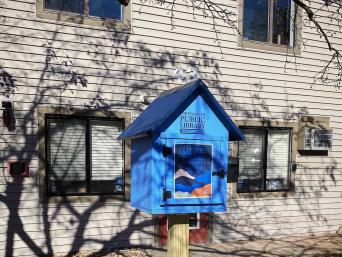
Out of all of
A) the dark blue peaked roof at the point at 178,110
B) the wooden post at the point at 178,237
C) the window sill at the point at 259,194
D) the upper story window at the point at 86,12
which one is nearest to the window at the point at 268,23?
the upper story window at the point at 86,12

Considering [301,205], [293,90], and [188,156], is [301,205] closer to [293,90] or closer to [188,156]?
[293,90]

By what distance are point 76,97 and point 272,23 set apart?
16.5ft

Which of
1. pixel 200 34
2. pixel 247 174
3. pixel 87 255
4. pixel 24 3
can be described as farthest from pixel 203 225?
pixel 24 3

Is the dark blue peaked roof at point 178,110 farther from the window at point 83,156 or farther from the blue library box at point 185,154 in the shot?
the window at point 83,156

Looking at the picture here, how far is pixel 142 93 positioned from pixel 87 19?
5.65 feet

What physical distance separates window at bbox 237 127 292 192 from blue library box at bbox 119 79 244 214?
17.1ft

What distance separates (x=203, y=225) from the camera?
7898mm

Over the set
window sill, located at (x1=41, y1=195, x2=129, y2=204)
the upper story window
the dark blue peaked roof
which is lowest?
window sill, located at (x1=41, y1=195, x2=129, y2=204)

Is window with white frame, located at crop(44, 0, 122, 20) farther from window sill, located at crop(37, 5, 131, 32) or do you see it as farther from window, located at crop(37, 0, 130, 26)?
window sill, located at crop(37, 5, 131, 32)

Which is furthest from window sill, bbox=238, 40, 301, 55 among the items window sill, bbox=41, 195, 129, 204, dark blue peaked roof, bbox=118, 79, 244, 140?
dark blue peaked roof, bbox=118, 79, 244, 140

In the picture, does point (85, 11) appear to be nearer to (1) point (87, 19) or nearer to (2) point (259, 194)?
(1) point (87, 19)

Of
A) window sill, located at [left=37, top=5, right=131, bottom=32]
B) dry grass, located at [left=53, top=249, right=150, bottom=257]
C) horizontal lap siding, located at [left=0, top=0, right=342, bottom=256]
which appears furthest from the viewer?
dry grass, located at [left=53, top=249, right=150, bottom=257]

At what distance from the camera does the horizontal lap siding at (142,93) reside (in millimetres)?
6348

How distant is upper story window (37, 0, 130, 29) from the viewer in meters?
6.55
